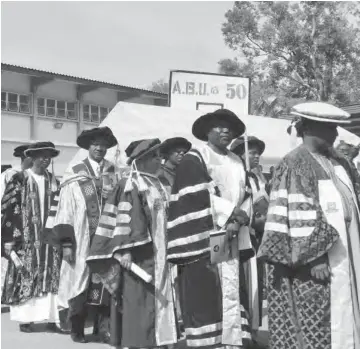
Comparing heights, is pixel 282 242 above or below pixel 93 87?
below

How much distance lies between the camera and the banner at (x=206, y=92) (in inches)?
509

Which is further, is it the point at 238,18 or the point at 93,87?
the point at 238,18

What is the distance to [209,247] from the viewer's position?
5.62m

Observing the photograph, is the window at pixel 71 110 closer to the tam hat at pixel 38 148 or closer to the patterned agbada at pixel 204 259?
the tam hat at pixel 38 148

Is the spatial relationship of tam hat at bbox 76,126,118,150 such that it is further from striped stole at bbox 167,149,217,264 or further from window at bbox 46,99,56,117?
window at bbox 46,99,56,117

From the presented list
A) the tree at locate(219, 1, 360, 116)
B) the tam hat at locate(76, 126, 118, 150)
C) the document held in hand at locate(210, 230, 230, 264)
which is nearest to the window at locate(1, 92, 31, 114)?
the tree at locate(219, 1, 360, 116)

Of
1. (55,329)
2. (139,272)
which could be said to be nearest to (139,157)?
(139,272)

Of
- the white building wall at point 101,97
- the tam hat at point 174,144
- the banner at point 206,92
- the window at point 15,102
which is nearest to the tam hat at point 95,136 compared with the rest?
the tam hat at point 174,144

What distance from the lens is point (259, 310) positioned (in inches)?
250

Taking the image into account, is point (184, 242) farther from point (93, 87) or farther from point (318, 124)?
point (93, 87)

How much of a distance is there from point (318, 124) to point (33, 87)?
77.5 ft

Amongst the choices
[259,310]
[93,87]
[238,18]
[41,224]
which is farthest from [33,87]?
[259,310]

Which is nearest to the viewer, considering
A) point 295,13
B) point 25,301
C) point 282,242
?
point 282,242

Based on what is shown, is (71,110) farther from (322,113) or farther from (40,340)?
(322,113)
